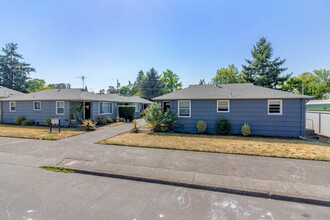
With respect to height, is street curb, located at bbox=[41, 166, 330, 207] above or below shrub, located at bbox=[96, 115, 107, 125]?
below

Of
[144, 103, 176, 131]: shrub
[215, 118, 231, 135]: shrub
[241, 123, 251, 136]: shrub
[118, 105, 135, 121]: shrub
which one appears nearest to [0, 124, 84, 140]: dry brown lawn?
[144, 103, 176, 131]: shrub

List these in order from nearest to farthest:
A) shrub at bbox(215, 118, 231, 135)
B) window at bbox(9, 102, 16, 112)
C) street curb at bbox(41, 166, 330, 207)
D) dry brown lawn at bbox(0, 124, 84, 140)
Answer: street curb at bbox(41, 166, 330, 207) < dry brown lawn at bbox(0, 124, 84, 140) < shrub at bbox(215, 118, 231, 135) < window at bbox(9, 102, 16, 112)

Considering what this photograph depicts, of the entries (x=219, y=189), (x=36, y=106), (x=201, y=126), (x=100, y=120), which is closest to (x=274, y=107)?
(x=201, y=126)

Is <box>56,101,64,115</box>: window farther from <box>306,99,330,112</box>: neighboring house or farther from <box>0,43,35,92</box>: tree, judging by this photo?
<box>0,43,35,92</box>: tree

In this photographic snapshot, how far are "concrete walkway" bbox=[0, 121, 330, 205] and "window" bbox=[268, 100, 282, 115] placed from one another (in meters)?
5.28

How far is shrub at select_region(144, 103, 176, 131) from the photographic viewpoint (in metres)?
11.3

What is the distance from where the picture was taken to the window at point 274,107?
395 inches

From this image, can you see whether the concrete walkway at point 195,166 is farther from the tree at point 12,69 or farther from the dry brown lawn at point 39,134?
the tree at point 12,69

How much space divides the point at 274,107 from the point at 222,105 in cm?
331

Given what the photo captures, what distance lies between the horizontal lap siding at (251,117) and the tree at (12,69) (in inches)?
1760

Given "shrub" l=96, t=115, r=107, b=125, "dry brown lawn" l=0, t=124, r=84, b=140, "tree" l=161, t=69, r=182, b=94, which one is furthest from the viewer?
"tree" l=161, t=69, r=182, b=94

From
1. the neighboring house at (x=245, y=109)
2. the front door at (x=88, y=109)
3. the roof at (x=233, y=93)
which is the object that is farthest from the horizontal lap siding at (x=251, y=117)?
the front door at (x=88, y=109)

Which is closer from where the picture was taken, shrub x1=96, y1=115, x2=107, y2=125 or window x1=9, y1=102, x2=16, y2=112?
shrub x1=96, y1=115, x2=107, y2=125

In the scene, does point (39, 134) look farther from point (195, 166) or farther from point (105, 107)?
point (195, 166)
